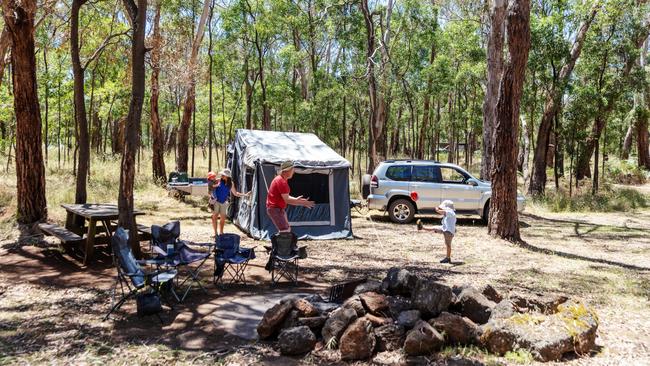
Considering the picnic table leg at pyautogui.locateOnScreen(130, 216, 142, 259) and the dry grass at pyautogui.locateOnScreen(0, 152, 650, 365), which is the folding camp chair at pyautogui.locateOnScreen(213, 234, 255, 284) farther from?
the picnic table leg at pyautogui.locateOnScreen(130, 216, 142, 259)

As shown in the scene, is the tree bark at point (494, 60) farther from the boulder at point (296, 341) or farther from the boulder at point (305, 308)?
the boulder at point (296, 341)

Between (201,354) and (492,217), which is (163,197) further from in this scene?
(201,354)

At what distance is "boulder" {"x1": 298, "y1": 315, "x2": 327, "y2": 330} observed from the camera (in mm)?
4961

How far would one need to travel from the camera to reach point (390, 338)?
4.75 meters

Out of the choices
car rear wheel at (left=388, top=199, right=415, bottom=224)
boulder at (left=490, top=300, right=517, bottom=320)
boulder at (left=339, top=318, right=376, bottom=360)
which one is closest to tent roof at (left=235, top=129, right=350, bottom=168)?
car rear wheel at (left=388, top=199, right=415, bottom=224)

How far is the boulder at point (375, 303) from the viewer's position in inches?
199

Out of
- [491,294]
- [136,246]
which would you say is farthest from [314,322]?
[136,246]

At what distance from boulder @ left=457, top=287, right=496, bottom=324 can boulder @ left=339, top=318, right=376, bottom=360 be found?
1120mm

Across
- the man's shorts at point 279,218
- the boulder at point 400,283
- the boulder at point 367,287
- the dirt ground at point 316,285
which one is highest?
the man's shorts at point 279,218

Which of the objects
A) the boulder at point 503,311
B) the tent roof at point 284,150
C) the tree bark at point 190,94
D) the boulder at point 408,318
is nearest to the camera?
the boulder at point 408,318

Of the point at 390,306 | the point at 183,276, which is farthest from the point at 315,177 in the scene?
the point at 390,306

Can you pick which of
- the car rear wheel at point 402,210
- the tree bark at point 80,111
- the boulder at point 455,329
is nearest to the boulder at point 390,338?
the boulder at point 455,329

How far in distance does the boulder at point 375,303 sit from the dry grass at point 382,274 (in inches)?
21.6

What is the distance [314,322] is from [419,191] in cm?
889
